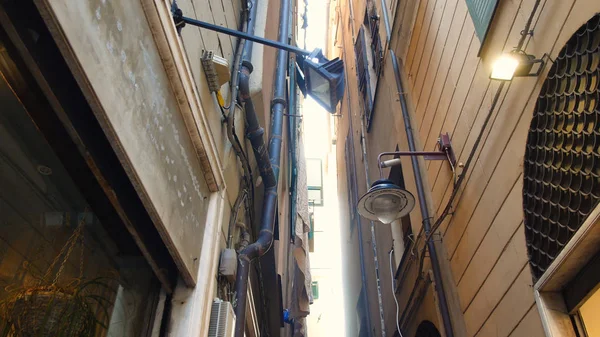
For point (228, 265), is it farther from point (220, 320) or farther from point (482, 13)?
point (482, 13)

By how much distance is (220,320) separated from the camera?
10.0ft

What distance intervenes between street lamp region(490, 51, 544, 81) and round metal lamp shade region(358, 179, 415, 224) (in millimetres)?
1654

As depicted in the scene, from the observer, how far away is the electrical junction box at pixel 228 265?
3.48m

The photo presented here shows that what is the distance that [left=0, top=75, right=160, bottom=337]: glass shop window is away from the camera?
1.91 meters

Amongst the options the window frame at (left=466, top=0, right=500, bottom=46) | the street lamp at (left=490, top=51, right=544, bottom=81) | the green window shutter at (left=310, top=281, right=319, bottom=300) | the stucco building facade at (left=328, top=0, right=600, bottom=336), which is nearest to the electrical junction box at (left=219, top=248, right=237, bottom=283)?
the stucco building facade at (left=328, top=0, right=600, bottom=336)

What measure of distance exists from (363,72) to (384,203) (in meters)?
7.87

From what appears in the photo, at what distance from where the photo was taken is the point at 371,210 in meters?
4.79

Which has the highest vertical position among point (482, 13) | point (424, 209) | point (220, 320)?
point (482, 13)

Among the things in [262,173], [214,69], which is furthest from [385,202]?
[214,69]

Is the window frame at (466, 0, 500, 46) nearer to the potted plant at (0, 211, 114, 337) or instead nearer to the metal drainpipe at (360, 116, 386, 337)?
the potted plant at (0, 211, 114, 337)

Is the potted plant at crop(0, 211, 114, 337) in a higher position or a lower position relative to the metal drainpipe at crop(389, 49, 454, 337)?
lower

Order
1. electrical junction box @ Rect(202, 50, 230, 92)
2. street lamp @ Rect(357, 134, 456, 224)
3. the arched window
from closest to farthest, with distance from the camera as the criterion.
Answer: electrical junction box @ Rect(202, 50, 230, 92), street lamp @ Rect(357, 134, 456, 224), the arched window

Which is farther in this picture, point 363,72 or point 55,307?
point 363,72

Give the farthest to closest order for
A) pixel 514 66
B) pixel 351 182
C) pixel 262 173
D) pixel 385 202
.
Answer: pixel 351 182, pixel 262 173, pixel 385 202, pixel 514 66
